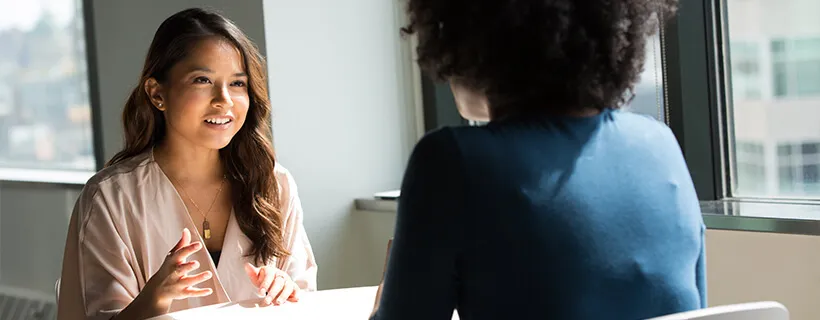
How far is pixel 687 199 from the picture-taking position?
109 centimetres


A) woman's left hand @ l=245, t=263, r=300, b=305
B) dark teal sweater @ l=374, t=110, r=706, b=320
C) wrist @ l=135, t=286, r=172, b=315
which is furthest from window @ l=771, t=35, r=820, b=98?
wrist @ l=135, t=286, r=172, b=315

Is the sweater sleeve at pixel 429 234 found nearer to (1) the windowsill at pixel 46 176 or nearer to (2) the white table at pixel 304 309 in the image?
(2) the white table at pixel 304 309

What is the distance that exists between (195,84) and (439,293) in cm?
130

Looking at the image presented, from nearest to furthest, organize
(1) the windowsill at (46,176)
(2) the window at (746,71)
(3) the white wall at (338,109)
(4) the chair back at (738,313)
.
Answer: (4) the chair back at (738,313)
(2) the window at (746,71)
(3) the white wall at (338,109)
(1) the windowsill at (46,176)

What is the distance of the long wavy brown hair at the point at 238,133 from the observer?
217 cm

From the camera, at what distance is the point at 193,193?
2209 millimetres

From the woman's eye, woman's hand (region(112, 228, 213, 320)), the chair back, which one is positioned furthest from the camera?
the woman's eye

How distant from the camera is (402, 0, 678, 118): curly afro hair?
Answer: 39.4 inches

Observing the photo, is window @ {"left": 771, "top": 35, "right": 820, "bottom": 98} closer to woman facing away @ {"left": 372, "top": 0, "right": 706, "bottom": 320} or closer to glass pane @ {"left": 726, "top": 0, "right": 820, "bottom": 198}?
glass pane @ {"left": 726, "top": 0, "right": 820, "bottom": 198}

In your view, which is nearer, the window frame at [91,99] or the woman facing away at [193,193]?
the woman facing away at [193,193]

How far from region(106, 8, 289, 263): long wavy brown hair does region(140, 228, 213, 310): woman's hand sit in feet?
1.35

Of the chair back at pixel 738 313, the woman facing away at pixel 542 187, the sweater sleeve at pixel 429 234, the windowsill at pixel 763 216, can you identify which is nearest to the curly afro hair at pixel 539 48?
the woman facing away at pixel 542 187

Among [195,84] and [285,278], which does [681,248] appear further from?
→ [195,84]

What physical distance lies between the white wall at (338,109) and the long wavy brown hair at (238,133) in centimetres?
75
